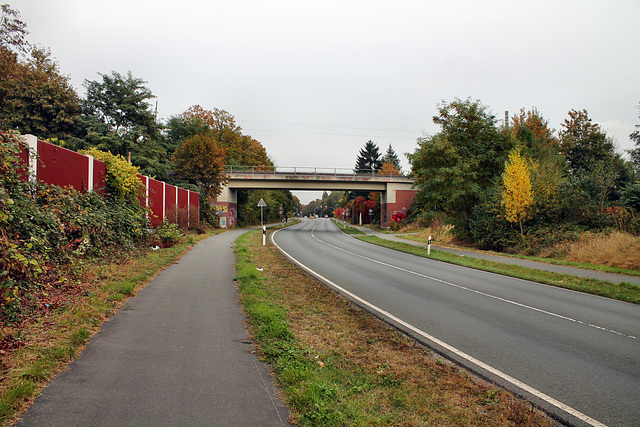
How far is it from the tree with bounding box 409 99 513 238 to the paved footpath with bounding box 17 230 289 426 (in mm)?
22793

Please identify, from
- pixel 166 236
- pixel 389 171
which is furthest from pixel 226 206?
pixel 166 236

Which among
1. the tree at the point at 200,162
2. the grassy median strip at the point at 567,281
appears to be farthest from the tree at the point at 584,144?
the tree at the point at 200,162

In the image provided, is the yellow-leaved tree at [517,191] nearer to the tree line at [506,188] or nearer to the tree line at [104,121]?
the tree line at [506,188]

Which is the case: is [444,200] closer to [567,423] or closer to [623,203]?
[623,203]

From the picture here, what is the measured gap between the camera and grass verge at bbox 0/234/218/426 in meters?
3.44

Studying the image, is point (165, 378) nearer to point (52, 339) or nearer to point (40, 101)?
point (52, 339)

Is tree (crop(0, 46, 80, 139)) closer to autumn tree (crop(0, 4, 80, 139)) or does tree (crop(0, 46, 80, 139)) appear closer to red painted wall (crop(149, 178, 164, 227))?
autumn tree (crop(0, 4, 80, 139))

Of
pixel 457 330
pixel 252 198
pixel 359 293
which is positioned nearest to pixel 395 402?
pixel 457 330

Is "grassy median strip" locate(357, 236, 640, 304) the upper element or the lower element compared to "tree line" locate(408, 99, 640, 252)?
lower

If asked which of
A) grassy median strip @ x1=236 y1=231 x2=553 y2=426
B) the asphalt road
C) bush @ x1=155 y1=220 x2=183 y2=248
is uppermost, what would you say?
bush @ x1=155 y1=220 x2=183 y2=248

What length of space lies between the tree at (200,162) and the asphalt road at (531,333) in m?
29.6

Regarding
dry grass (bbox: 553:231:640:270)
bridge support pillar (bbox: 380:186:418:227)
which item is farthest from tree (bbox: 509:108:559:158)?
dry grass (bbox: 553:231:640:270)

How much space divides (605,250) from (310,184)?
34034 mm

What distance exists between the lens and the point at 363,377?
172 inches
